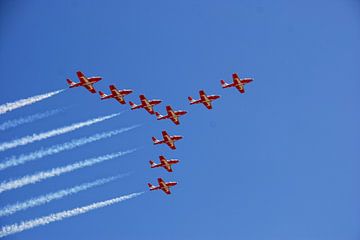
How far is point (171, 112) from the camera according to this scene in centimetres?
13188

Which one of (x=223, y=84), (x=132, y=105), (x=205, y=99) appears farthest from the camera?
(x=132, y=105)

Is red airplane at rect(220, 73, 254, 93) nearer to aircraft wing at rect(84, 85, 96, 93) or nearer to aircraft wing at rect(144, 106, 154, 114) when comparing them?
aircraft wing at rect(144, 106, 154, 114)

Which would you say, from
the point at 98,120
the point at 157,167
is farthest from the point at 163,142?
the point at 98,120

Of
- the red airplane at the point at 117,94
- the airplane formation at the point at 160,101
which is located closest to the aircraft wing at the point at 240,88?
the airplane formation at the point at 160,101

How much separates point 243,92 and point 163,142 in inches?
639

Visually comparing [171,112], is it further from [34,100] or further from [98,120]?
[34,100]

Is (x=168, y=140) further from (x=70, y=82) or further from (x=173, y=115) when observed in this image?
(x=70, y=82)

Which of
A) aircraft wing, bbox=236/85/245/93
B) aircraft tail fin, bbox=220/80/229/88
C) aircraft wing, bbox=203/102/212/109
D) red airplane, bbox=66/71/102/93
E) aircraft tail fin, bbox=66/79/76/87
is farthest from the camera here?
aircraft wing, bbox=203/102/212/109

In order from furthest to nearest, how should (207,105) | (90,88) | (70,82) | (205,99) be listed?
(207,105)
(205,99)
(90,88)
(70,82)

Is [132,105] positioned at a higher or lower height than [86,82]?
lower

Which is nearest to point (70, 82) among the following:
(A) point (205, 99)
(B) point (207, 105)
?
(A) point (205, 99)

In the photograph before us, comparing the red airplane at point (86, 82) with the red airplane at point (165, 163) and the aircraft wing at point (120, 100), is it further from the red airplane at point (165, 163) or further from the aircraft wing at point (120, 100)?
the red airplane at point (165, 163)

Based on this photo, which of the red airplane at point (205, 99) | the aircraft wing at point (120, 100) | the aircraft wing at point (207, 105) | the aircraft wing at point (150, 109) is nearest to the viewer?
the aircraft wing at point (120, 100)

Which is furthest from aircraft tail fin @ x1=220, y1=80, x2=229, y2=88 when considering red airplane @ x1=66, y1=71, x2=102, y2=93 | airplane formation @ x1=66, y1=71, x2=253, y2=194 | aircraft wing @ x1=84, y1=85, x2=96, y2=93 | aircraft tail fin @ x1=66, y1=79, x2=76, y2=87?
aircraft tail fin @ x1=66, y1=79, x2=76, y2=87
